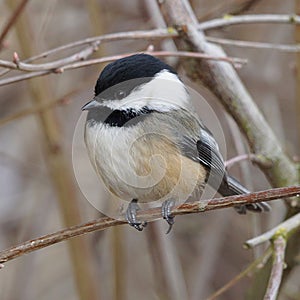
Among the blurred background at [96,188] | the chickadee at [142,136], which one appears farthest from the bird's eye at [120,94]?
the blurred background at [96,188]

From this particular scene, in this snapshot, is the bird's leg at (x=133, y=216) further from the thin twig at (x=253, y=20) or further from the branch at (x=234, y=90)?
the thin twig at (x=253, y=20)

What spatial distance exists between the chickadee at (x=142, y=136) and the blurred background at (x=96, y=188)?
545mm

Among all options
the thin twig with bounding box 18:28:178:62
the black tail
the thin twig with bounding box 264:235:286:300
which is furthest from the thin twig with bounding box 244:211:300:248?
the thin twig with bounding box 18:28:178:62

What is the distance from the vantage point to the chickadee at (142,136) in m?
1.47

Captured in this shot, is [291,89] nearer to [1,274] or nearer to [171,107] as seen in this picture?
[171,107]

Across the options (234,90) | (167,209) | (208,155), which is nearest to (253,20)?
(234,90)

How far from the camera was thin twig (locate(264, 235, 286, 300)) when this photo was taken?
130 cm

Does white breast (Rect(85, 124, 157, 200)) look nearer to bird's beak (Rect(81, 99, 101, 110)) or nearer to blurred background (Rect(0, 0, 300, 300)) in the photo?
bird's beak (Rect(81, 99, 101, 110))

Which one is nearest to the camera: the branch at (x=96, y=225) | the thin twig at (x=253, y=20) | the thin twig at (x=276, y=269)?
the branch at (x=96, y=225)

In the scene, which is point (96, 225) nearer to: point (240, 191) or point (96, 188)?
point (240, 191)

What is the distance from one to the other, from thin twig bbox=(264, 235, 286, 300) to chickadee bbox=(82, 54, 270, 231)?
235 mm

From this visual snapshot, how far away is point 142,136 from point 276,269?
0.41m

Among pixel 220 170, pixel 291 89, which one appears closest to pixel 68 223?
pixel 220 170

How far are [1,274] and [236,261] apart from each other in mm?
1139
